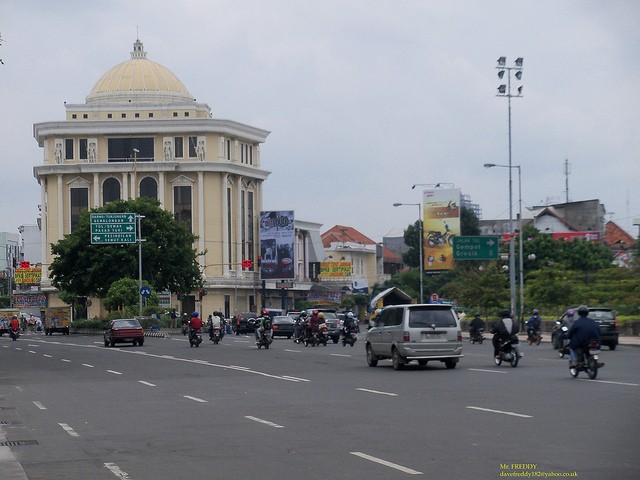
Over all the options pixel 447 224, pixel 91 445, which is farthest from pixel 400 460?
pixel 447 224

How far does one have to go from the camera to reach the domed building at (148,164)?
412 feet

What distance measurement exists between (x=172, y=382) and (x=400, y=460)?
625 inches

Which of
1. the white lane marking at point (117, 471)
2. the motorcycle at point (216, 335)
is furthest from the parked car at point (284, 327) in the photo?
the white lane marking at point (117, 471)

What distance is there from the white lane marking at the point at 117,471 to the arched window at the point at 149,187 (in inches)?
4534

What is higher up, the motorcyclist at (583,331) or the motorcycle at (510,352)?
the motorcyclist at (583,331)

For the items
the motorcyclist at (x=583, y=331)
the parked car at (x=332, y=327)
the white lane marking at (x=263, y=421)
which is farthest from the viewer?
the parked car at (x=332, y=327)

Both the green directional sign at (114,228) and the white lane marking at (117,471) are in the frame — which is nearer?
the white lane marking at (117,471)

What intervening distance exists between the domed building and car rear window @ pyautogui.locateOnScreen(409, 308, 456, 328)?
95.0m

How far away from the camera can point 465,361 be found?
3512 centimetres

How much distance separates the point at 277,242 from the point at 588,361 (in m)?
91.3

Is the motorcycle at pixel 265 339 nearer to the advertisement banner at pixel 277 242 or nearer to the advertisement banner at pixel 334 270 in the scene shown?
the advertisement banner at pixel 277 242

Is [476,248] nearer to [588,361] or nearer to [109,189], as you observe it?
[588,361]

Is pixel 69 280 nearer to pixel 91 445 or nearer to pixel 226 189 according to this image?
pixel 226 189

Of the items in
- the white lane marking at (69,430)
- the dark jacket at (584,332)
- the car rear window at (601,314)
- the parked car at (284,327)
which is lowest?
the parked car at (284,327)
